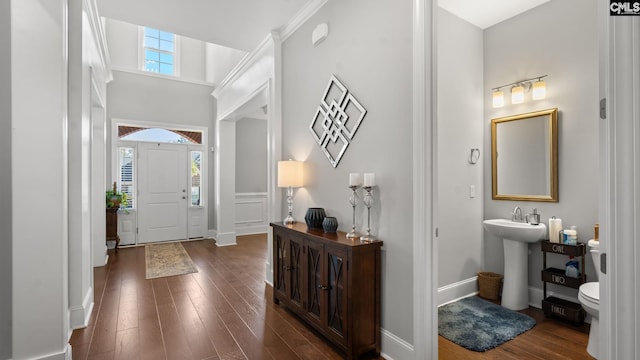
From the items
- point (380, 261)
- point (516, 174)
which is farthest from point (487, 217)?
A: point (380, 261)

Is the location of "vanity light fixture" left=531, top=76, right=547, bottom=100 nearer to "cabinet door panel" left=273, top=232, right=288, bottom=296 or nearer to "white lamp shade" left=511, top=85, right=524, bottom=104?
"white lamp shade" left=511, top=85, right=524, bottom=104

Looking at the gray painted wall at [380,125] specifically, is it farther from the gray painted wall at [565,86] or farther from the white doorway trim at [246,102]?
the gray painted wall at [565,86]

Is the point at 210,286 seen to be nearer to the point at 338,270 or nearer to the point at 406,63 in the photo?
the point at 338,270

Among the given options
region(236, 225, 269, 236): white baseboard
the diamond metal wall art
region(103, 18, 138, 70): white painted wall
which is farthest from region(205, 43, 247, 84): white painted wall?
region(236, 225, 269, 236): white baseboard

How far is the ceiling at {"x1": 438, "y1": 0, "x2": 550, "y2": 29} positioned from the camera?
3104 millimetres

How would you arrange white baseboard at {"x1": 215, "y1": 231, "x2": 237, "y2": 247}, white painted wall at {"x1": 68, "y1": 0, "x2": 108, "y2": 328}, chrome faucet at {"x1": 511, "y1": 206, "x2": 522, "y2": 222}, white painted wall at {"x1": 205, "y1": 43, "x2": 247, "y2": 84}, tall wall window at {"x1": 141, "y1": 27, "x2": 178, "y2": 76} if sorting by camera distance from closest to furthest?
white painted wall at {"x1": 68, "y1": 0, "x2": 108, "y2": 328}
chrome faucet at {"x1": 511, "y1": 206, "x2": 522, "y2": 222}
white painted wall at {"x1": 205, "y1": 43, "x2": 247, "y2": 84}
white baseboard at {"x1": 215, "y1": 231, "x2": 237, "y2": 247}
tall wall window at {"x1": 141, "y1": 27, "x2": 178, "y2": 76}

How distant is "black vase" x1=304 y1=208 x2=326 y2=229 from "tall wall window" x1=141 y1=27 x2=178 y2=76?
5.43 m

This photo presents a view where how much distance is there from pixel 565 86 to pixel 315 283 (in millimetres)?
2958

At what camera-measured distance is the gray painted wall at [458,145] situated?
3.24 metres

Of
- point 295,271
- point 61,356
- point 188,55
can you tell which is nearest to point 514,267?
point 295,271

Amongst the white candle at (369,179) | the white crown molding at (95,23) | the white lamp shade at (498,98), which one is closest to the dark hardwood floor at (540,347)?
the white candle at (369,179)

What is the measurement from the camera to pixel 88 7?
3039 mm

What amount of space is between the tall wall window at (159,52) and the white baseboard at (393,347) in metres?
6.59

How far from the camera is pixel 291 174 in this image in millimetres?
3330
